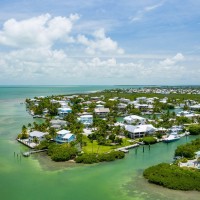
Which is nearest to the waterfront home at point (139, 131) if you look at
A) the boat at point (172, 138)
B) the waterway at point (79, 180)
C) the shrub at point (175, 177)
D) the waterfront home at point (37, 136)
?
the boat at point (172, 138)

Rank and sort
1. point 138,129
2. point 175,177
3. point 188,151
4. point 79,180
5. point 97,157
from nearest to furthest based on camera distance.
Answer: point 175,177 → point 79,180 → point 97,157 → point 188,151 → point 138,129

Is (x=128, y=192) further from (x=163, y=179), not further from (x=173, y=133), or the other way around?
(x=173, y=133)

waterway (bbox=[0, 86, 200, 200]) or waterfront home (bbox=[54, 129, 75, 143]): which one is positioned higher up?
waterfront home (bbox=[54, 129, 75, 143])

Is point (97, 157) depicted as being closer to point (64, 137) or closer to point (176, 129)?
point (64, 137)

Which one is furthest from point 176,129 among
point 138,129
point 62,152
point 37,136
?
point 62,152

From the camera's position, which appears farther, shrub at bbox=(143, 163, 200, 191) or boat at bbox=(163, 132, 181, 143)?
boat at bbox=(163, 132, 181, 143)

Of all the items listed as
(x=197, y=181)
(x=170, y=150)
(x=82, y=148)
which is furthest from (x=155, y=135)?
(x=197, y=181)

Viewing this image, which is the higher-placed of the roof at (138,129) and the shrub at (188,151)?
the roof at (138,129)

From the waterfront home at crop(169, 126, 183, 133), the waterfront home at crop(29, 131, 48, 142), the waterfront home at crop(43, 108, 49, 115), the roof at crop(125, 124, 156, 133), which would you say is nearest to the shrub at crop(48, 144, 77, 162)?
the waterfront home at crop(29, 131, 48, 142)

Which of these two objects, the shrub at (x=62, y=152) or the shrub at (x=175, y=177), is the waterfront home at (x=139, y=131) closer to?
the shrub at (x=62, y=152)

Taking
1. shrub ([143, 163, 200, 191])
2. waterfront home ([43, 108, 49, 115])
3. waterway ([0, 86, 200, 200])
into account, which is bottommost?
waterway ([0, 86, 200, 200])

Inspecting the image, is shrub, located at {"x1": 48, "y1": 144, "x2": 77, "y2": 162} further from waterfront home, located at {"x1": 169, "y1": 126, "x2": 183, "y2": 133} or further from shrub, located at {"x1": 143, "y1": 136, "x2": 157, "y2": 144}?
waterfront home, located at {"x1": 169, "y1": 126, "x2": 183, "y2": 133}
